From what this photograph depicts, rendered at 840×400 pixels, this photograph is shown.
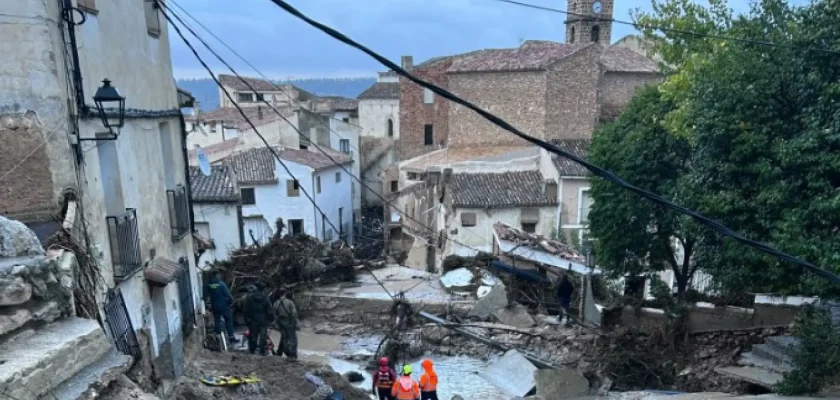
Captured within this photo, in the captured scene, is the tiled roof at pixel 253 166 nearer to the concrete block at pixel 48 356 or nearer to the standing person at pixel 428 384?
the standing person at pixel 428 384

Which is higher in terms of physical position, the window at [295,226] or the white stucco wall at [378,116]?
the white stucco wall at [378,116]

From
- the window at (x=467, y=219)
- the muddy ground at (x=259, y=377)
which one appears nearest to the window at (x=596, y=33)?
the window at (x=467, y=219)

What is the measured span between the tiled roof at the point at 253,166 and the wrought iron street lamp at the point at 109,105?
73.4 feet

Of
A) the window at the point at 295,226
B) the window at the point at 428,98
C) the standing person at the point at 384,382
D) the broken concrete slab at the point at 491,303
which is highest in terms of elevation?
the window at the point at 428,98

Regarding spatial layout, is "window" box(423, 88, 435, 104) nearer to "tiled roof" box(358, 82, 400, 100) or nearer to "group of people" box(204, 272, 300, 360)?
"tiled roof" box(358, 82, 400, 100)

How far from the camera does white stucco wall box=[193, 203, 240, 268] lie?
68.8ft

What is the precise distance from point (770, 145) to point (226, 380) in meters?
9.79

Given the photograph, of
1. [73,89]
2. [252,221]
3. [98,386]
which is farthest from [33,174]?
[252,221]

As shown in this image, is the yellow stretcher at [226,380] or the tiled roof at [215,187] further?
the tiled roof at [215,187]

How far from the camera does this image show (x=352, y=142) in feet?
137

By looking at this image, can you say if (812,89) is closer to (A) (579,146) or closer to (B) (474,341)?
(B) (474,341)

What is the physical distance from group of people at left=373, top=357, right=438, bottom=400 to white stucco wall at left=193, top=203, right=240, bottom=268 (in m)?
13.3

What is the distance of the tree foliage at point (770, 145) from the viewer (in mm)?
7766

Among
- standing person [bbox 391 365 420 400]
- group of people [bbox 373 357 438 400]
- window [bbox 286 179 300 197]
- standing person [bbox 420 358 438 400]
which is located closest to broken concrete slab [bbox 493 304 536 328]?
group of people [bbox 373 357 438 400]
